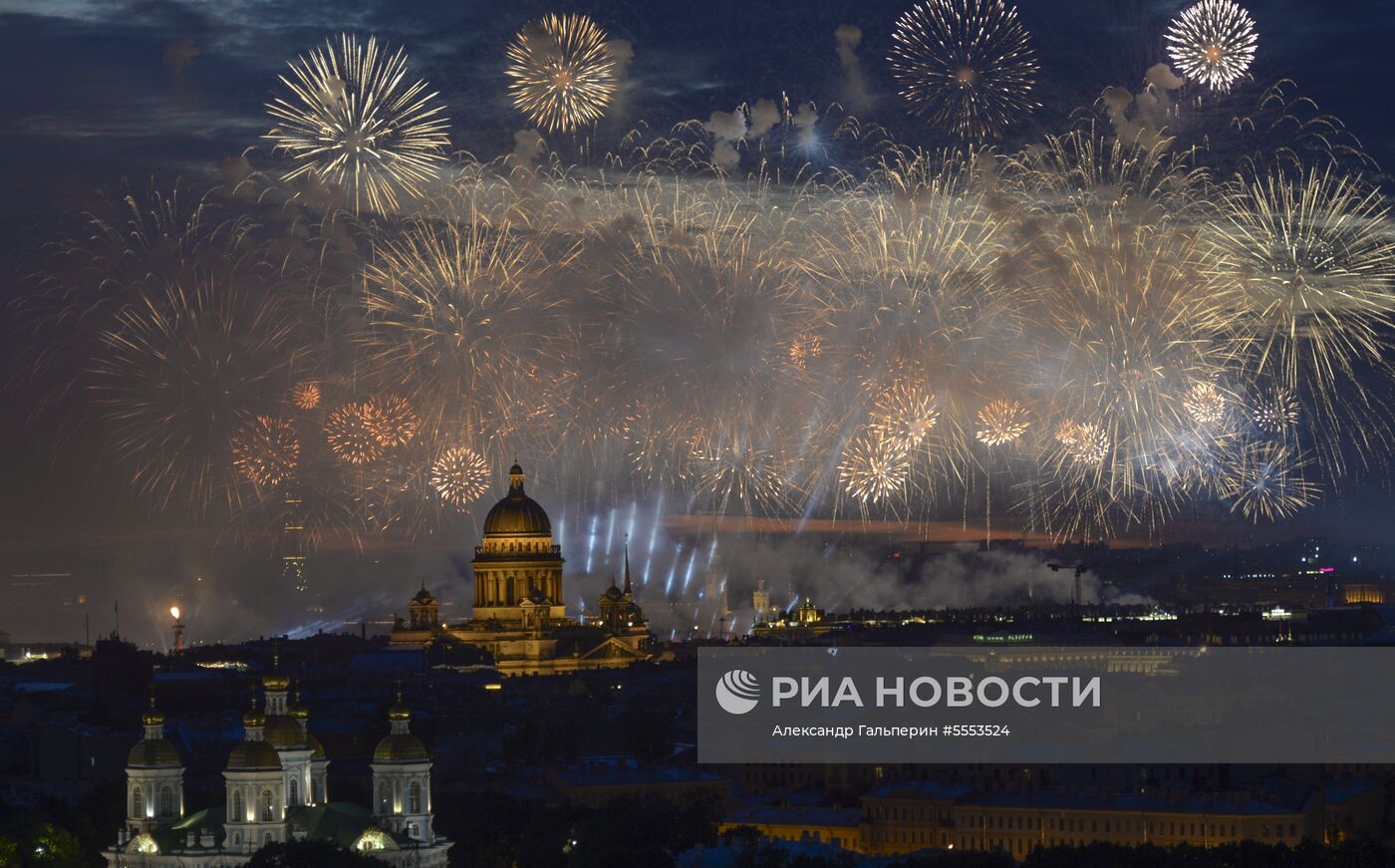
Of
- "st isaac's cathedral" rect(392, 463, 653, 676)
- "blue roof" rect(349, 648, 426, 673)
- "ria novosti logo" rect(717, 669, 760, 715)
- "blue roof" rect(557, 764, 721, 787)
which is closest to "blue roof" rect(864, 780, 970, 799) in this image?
"ria novosti logo" rect(717, 669, 760, 715)

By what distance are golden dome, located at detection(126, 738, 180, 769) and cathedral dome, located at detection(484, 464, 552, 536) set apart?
221 feet

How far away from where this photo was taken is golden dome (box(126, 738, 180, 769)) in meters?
78.1

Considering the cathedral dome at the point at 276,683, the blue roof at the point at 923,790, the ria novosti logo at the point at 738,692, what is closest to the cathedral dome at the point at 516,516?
the ria novosti logo at the point at 738,692

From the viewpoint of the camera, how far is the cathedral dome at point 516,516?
146 metres

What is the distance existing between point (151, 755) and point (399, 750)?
5.60 meters

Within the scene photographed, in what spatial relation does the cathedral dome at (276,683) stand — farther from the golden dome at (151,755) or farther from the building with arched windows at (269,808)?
the golden dome at (151,755)

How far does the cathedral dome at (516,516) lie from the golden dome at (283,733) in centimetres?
6703

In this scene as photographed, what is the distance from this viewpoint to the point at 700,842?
8312cm

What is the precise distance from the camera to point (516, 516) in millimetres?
146250

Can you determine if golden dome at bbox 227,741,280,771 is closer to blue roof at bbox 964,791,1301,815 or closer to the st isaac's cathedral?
blue roof at bbox 964,791,1301,815

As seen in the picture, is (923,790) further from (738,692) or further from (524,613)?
(524,613)

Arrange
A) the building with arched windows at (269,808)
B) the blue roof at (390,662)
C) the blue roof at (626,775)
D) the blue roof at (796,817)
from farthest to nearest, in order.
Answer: the blue roof at (390,662) → the blue roof at (626,775) → the blue roof at (796,817) → the building with arched windows at (269,808)

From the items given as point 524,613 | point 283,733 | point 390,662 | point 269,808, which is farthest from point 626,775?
point 524,613

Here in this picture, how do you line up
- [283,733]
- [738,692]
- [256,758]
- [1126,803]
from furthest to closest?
[738,692]
[1126,803]
[283,733]
[256,758]
